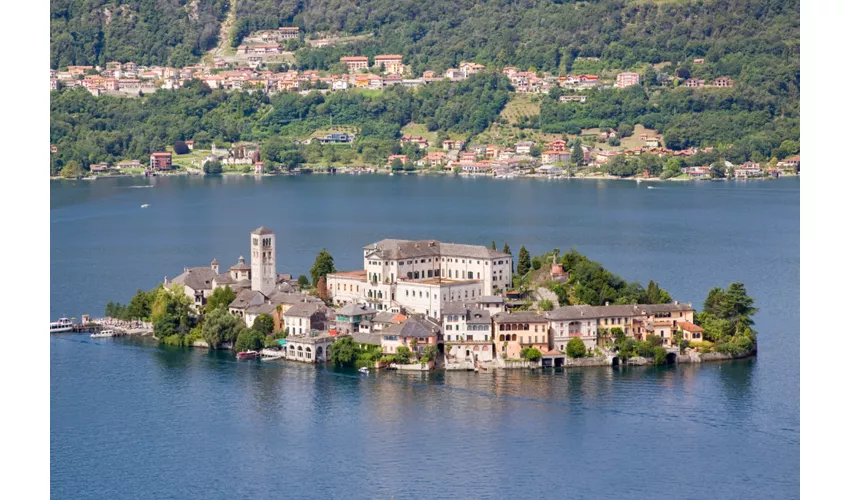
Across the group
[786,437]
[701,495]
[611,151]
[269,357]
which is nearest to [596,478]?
[701,495]

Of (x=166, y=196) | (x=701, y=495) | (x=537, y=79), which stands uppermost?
(x=537, y=79)

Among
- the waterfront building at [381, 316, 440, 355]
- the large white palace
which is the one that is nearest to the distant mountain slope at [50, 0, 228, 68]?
the large white palace

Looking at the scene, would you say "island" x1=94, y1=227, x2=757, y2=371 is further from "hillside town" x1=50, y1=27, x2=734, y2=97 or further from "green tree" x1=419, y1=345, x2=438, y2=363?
"hillside town" x1=50, y1=27, x2=734, y2=97

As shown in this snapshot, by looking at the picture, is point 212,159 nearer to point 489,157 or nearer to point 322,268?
point 489,157

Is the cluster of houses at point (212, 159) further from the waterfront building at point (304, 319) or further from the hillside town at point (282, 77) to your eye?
the waterfront building at point (304, 319)

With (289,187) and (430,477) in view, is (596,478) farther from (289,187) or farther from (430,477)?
(289,187)

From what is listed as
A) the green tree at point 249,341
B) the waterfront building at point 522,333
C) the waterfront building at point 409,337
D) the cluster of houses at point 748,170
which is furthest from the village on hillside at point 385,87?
the waterfront building at point 409,337
